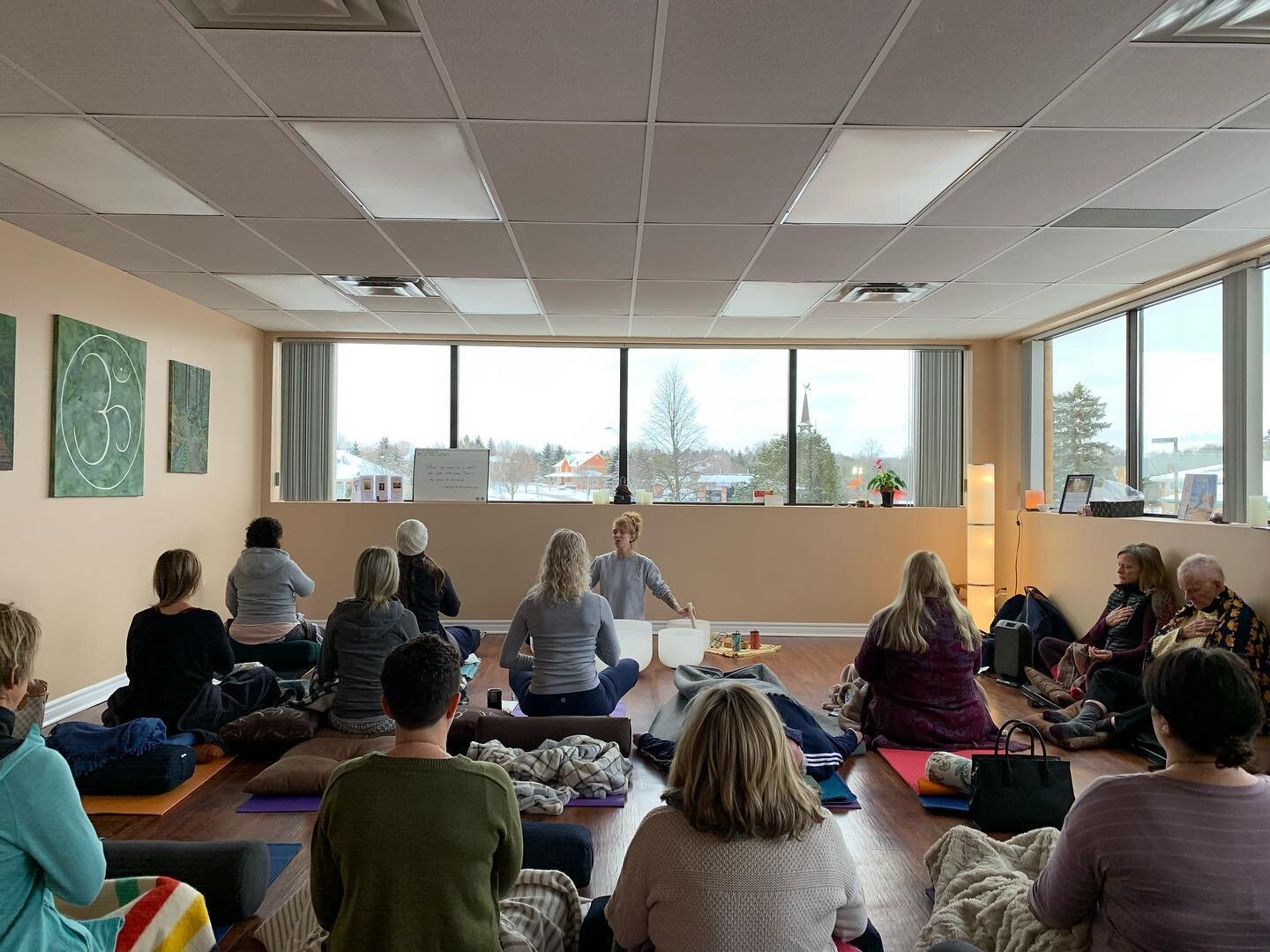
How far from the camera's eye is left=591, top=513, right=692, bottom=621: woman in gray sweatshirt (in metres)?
6.20

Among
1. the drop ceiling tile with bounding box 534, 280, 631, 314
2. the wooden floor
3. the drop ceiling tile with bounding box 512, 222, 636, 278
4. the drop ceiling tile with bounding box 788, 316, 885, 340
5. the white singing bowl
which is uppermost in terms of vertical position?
the drop ceiling tile with bounding box 534, 280, 631, 314

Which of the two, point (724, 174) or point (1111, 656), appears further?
point (1111, 656)

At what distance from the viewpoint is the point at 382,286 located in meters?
6.27

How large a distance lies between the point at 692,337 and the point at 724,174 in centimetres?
438

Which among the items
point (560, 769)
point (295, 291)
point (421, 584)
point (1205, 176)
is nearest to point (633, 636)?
point (421, 584)

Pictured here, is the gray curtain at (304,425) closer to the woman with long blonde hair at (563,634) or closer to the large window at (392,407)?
the large window at (392,407)

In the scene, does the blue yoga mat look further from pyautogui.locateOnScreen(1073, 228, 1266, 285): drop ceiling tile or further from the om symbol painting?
pyautogui.locateOnScreen(1073, 228, 1266, 285): drop ceiling tile

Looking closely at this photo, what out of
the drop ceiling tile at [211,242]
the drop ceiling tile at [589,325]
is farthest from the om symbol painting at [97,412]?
the drop ceiling tile at [589,325]

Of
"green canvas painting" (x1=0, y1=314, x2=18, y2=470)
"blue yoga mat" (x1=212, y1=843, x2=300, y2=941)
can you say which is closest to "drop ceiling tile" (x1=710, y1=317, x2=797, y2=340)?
"green canvas painting" (x1=0, y1=314, x2=18, y2=470)

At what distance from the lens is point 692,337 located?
8.27 metres

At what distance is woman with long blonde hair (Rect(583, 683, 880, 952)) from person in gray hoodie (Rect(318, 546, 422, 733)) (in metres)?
2.55

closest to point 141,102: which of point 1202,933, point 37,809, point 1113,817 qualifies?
point 37,809

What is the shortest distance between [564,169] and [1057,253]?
3.06 meters

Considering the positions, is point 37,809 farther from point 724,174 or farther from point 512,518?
point 512,518
